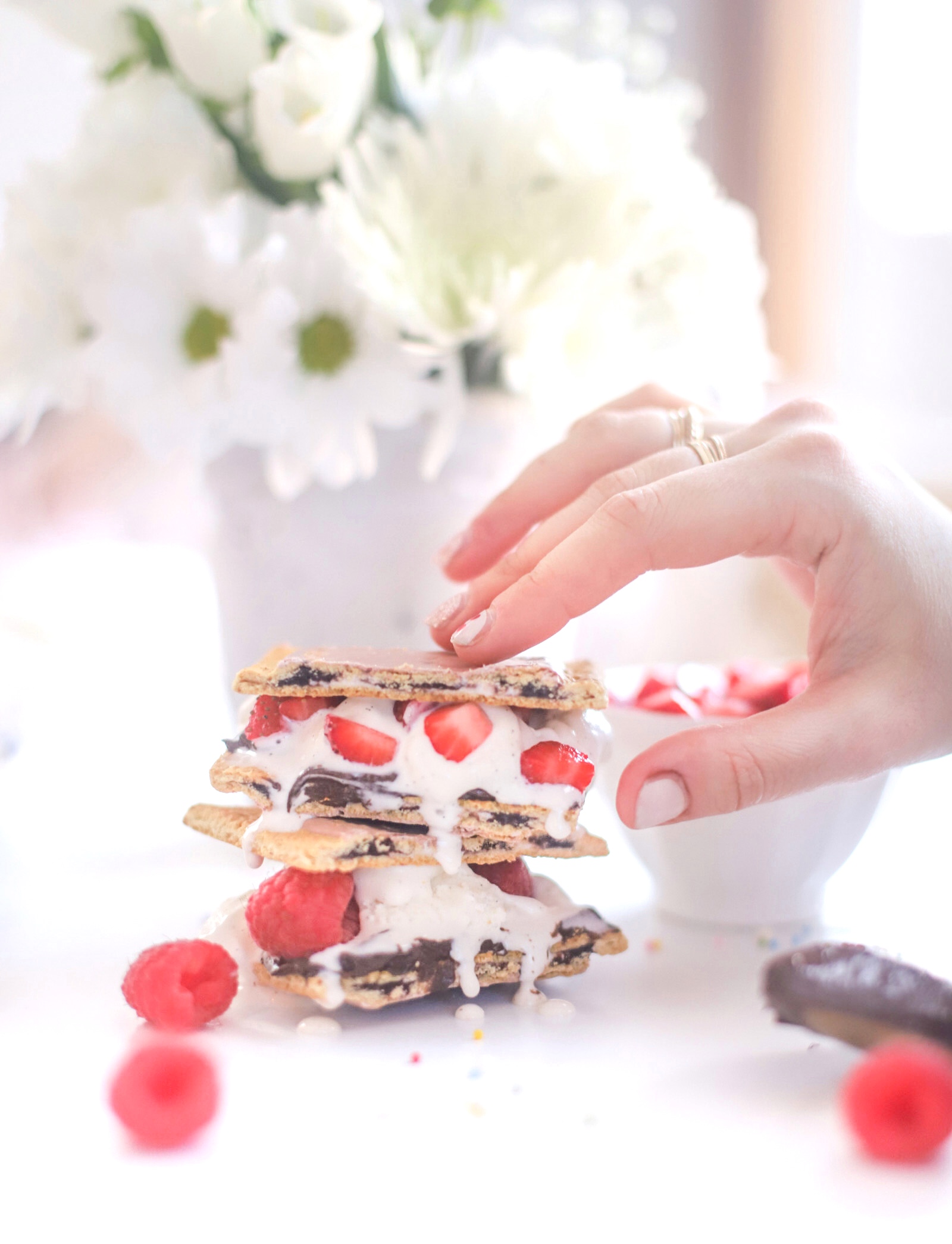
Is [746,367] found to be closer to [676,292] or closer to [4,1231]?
[676,292]

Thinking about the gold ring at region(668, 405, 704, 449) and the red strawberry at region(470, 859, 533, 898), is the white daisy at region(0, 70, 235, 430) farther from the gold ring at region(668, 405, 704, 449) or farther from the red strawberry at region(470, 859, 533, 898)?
the red strawberry at region(470, 859, 533, 898)

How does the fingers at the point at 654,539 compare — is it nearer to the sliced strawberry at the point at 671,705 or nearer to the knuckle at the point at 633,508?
the knuckle at the point at 633,508

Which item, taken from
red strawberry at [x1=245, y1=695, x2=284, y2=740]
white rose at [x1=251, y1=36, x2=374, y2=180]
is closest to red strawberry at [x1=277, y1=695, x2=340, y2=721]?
red strawberry at [x1=245, y1=695, x2=284, y2=740]

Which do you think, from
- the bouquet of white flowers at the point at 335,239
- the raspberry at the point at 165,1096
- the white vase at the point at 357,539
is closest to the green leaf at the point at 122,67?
the bouquet of white flowers at the point at 335,239

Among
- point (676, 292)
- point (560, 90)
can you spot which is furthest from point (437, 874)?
point (560, 90)

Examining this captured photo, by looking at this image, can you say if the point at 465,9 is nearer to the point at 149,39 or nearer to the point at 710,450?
the point at 149,39

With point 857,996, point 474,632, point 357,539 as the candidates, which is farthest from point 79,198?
point 857,996

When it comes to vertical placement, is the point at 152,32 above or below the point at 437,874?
above
